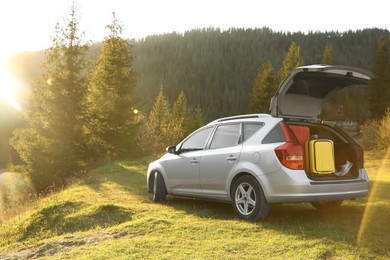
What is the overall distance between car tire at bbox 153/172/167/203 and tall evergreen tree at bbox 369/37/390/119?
197 ft

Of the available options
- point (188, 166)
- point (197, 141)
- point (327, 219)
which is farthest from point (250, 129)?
point (327, 219)

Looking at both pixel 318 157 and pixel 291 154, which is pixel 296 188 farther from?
pixel 318 157

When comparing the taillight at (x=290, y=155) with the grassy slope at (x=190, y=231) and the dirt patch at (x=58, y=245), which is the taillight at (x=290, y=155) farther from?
the dirt patch at (x=58, y=245)

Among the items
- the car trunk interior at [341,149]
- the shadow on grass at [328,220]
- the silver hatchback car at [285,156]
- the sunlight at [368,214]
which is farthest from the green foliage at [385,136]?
the car trunk interior at [341,149]

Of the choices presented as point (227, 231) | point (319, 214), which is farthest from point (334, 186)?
point (227, 231)

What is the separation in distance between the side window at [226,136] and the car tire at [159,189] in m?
1.97

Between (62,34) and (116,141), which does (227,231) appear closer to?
(116,141)

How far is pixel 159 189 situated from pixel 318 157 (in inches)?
163

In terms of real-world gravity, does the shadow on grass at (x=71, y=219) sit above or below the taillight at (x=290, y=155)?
below

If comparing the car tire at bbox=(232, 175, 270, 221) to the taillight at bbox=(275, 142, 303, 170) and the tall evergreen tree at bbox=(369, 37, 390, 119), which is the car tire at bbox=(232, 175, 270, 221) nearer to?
the taillight at bbox=(275, 142, 303, 170)

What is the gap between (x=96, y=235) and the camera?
704 centimetres

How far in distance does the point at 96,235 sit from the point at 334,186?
3993 mm

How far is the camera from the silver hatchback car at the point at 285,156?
6641mm

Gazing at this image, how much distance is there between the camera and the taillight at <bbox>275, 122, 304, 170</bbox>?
6.60 metres
